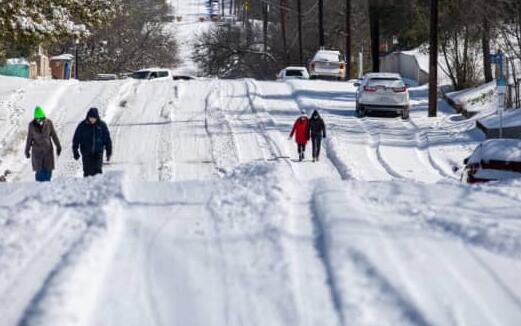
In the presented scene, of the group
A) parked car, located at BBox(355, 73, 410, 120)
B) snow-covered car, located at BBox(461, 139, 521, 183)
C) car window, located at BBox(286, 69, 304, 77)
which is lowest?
snow-covered car, located at BBox(461, 139, 521, 183)

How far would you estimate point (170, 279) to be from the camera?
700cm

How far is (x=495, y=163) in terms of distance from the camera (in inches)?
551

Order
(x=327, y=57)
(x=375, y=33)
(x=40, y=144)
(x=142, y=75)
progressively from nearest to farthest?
(x=40, y=144) < (x=142, y=75) < (x=327, y=57) < (x=375, y=33)

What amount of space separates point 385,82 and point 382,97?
0.73 meters

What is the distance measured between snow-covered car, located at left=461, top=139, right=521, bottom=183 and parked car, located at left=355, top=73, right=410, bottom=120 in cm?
1800

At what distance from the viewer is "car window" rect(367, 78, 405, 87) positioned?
1293 inches

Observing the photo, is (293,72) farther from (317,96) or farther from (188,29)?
(188,29)

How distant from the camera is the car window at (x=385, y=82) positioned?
32.8 meters

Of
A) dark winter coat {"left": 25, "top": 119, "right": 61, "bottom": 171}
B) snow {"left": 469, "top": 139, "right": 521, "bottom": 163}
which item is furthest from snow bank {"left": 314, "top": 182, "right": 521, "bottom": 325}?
dark winter coat {"left": 25, "top": 119, "right": 61, "bottom": 171}

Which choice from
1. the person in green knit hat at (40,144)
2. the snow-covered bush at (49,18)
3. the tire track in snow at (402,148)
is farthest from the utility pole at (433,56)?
the person in green knit hat at (40,144)

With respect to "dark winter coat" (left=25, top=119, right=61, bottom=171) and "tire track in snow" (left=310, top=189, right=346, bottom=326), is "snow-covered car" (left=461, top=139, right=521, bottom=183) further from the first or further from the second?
"dark winter coat" (left=25, top=119, right=61, bottom=171)

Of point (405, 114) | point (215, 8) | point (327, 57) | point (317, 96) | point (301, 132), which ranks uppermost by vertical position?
point (215, 8)

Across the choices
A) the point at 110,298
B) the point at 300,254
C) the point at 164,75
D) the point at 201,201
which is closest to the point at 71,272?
the point at 110,298

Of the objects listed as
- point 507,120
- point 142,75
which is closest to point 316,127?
point 507,120
